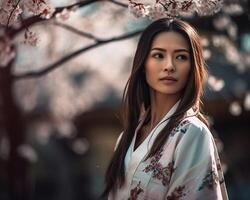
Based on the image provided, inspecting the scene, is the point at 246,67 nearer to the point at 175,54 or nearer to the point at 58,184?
the point at 175,54

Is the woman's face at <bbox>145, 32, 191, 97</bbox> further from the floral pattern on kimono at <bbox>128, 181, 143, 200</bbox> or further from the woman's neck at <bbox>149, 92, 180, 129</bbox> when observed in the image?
the floral pattern on kimono at <bbox>128, 181, 143, 200</bbox>

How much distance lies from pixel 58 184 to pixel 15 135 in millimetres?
7193

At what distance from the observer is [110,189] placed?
10.9 feet

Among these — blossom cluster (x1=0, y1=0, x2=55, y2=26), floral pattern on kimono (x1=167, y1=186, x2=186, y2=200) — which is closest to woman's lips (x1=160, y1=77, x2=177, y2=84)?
floral pattern on kimono (x1=167, y1=186, x2=186, y2=200)

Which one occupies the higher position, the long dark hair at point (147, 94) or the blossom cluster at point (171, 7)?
the blossom cluster at point (171, 7)

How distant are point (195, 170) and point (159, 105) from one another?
0.47 metres

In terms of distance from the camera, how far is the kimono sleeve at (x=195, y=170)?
2.91m

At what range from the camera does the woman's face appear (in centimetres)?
309

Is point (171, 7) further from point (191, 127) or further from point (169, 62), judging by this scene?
point (191, 127)

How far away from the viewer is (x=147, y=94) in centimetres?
339

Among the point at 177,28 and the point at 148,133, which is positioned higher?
the point at 177,28

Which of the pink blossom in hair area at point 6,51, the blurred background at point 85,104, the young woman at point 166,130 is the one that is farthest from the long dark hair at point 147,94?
the blurred background at point 85,104

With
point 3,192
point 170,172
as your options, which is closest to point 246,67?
point 170,172

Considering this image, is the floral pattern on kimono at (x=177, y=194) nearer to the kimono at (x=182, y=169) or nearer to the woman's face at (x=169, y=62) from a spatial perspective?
the kimono at (x=182, y=169)
